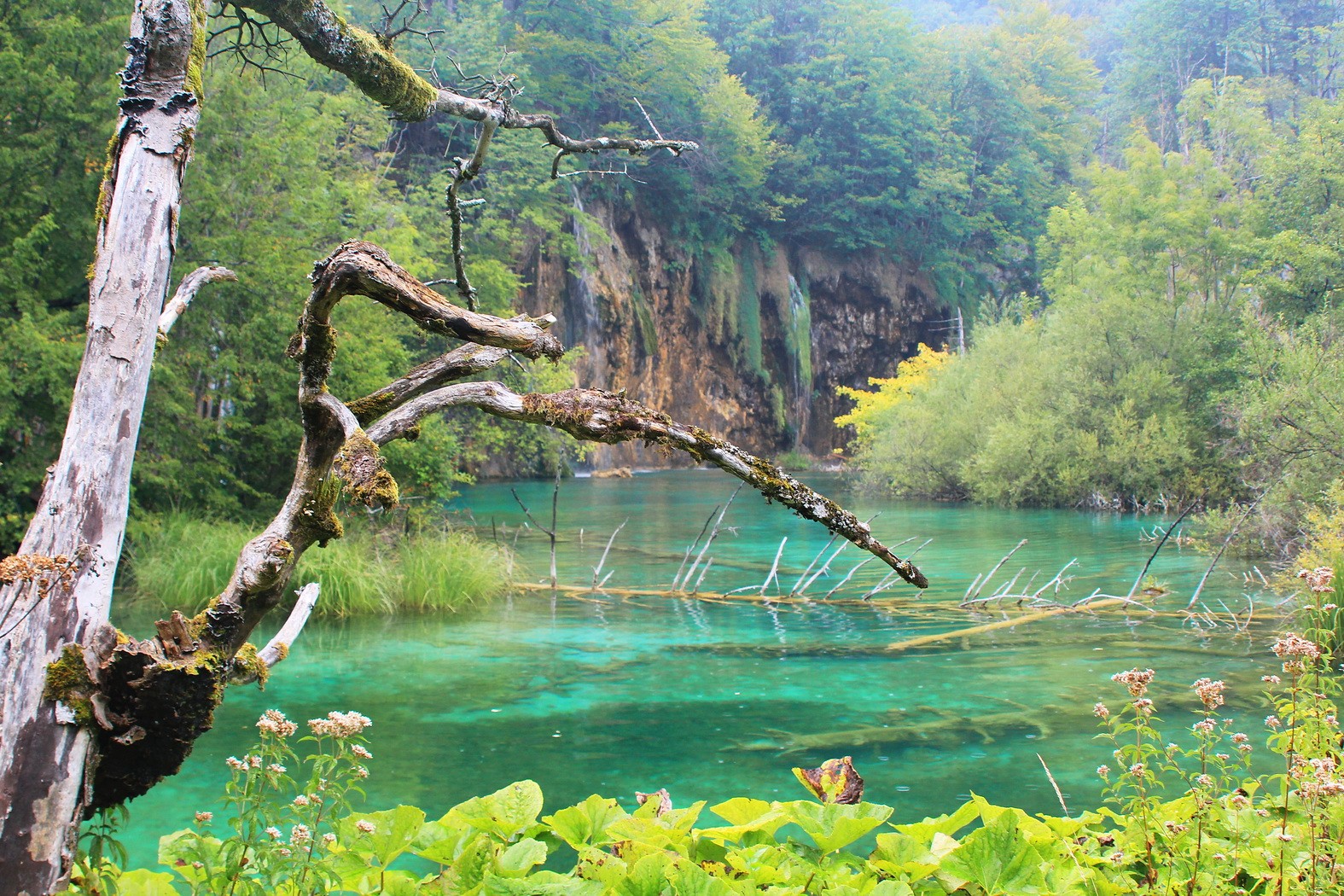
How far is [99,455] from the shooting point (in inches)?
111

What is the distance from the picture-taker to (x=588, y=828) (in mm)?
3213

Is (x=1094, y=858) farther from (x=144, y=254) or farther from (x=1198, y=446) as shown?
(x=1198, y=446)

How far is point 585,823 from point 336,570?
996cm

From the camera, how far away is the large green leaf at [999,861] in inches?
114

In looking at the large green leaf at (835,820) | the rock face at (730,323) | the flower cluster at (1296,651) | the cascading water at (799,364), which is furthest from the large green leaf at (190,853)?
the cascading water at (799,364)

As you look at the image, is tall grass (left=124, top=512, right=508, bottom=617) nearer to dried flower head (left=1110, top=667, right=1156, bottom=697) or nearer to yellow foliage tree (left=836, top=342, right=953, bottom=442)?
dried flower head (left=1110, top=667, right=1156, bottom=697)

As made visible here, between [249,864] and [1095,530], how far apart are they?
788 inches

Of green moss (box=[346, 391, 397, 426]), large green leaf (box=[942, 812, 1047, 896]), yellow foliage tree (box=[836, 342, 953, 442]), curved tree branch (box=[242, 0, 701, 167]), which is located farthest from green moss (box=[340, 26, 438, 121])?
yellow foliage tree (box=[836, 342, 953, 442])

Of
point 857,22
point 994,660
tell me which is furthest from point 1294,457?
point 857,22

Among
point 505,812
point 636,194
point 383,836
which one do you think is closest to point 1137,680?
point 505,812

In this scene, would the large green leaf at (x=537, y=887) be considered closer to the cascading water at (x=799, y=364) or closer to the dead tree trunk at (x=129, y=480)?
the dead tree trunk at (x=129, y=480)

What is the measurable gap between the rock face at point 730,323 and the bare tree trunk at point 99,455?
31.3m

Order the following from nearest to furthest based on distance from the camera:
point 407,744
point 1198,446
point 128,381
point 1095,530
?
point 128,381 < point 407,744 < point 1095,530 < point 1198,446

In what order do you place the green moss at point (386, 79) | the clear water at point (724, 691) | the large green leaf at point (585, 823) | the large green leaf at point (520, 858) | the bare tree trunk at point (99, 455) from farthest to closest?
the clear water at point (724, 691)
the green moss at point (386, 79)
the large green leaf at point (585, 823)
the large green leaf at point (520, 858)
the bare tree trunk at point (99, 455)
